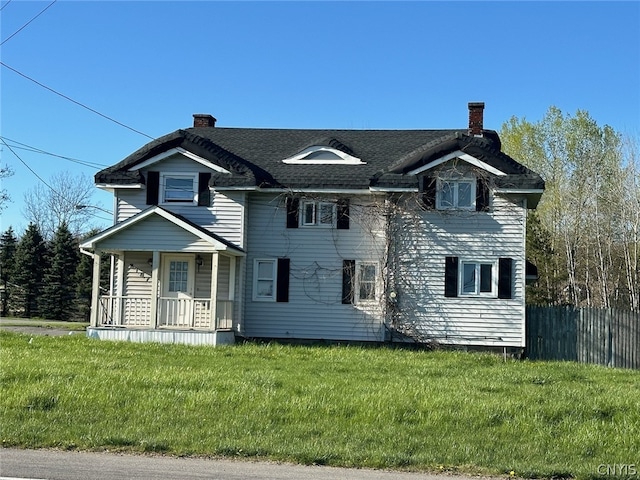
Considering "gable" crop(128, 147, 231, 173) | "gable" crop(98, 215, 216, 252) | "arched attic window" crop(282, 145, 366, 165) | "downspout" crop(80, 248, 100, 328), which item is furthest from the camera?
"arched attic window" crop(282, 145, 366, 165)

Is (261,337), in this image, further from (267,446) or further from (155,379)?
(267,446)

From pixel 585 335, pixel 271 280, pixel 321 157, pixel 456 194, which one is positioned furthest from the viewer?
pixel 321 157

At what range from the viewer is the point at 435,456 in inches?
337

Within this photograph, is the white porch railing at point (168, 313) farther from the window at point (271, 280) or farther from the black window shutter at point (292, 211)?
the black window shutter at point (292, 211)

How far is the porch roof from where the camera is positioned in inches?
821

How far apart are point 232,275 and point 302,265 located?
86.2 inches

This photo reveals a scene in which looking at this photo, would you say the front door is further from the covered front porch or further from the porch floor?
the porch floor

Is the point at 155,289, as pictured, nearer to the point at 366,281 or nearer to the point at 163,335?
the point at 163,335

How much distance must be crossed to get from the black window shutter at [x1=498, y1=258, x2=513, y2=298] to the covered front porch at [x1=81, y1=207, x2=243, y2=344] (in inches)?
309

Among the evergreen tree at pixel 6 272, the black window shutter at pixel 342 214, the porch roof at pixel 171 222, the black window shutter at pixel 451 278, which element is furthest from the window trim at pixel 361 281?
the evergreen tree at pixel 6 272

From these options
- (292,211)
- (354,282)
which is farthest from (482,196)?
(292,211)

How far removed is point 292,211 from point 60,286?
A: 71.1 feet

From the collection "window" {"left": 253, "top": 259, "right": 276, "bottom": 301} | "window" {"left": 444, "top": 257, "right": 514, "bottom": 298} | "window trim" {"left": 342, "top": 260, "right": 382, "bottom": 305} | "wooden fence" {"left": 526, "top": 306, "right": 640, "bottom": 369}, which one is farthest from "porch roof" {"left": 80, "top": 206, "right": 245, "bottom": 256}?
"wooden fence" {"left": 526, "top": 306, "right": 640, "bottom": 369}

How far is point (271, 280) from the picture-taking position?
23.0m
